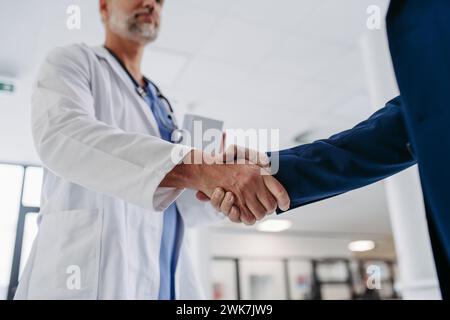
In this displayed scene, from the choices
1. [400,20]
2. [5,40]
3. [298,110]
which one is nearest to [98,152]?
[400,20]

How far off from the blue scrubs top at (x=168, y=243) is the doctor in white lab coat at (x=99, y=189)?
2cm

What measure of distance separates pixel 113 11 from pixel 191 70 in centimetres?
171

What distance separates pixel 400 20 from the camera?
0.46 meters

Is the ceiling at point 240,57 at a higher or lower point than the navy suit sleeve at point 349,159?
higher

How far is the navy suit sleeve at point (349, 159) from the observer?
687 mm

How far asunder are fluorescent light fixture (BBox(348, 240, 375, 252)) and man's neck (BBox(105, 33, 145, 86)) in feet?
26.7

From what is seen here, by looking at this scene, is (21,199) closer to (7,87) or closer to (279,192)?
(279,192)

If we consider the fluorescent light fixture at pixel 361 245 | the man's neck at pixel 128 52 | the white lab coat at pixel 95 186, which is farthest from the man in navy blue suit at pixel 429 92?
the fluorescent light fixture at pixel 361 245

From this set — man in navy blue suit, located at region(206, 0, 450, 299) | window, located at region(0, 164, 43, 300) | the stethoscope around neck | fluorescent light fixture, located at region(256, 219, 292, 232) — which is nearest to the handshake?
the stethoscope around neck

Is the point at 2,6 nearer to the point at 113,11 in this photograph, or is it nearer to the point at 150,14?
the point at 113,11

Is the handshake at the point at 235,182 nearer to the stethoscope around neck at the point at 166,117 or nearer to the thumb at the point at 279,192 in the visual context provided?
the thumb at the point at 279,192

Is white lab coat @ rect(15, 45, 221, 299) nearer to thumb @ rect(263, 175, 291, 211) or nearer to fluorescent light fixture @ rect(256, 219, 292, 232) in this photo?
thumb @ rect(263, 175, 291, 211)

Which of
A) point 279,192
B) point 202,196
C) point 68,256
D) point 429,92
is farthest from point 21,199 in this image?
point 429,92
